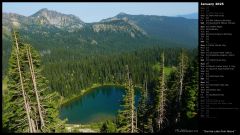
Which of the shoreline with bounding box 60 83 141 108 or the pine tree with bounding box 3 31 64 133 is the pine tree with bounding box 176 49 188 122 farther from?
the shoreline with bounding box 60 83 141 108

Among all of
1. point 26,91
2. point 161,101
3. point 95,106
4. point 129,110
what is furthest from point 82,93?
point 26,91

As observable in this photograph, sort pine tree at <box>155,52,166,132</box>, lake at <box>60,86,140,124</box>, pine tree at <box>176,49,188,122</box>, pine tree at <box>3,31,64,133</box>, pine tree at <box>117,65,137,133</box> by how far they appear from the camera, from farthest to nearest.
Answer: lake at <box>60,86,140,124</box>
pine tree at <box>155,52,166,132</box>
pine tree at <box>176,49,188,122</box>
pine tree at <box>117,65,137,133</box>
pine tree at <box>3,31,64,133</box>

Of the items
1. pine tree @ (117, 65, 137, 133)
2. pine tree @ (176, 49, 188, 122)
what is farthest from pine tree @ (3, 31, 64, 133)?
pine tree @ (176, 49, 188, 122)

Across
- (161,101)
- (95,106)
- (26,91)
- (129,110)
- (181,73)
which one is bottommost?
(95,106)

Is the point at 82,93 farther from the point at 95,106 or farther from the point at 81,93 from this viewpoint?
the point at 95,106

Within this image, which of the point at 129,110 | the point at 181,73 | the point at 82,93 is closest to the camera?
the point at 129,110

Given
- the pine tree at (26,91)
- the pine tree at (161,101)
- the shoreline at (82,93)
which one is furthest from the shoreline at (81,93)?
the pine tree at (26,91)

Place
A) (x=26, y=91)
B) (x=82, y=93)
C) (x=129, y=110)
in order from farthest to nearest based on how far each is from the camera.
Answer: (x=82, y=93), (x=129, y=110), (x=26, y=91)

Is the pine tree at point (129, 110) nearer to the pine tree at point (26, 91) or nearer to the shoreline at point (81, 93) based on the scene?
the pine tree at point (26, 91)
